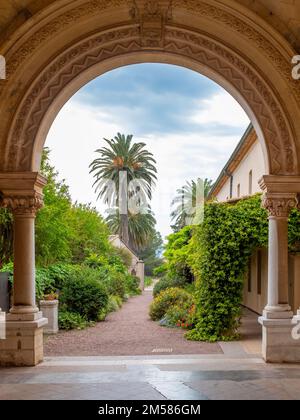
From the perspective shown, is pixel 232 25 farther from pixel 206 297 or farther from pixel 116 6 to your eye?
pixel 206 297

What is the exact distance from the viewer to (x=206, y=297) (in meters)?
12.1

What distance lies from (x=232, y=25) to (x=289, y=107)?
156 cm

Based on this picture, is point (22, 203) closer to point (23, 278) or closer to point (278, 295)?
point (23, 278)

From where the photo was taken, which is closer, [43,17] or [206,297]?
[43,17]

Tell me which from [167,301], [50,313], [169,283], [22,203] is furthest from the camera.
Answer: [169,283]

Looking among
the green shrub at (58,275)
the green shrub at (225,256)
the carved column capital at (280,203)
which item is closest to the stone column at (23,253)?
the carved column capital at (280,203)

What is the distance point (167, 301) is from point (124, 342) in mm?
4541

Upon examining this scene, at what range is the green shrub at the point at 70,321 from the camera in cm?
1512

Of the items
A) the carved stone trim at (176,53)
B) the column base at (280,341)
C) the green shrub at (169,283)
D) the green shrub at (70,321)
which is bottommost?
the green shrub at (70,321)

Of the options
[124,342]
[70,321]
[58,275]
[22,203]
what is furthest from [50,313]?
[22,203]

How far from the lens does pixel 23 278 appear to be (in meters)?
8.37

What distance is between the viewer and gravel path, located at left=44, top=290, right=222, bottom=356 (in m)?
11.1

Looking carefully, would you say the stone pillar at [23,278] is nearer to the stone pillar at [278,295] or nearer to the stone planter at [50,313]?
the stone pillar at [278,295]
